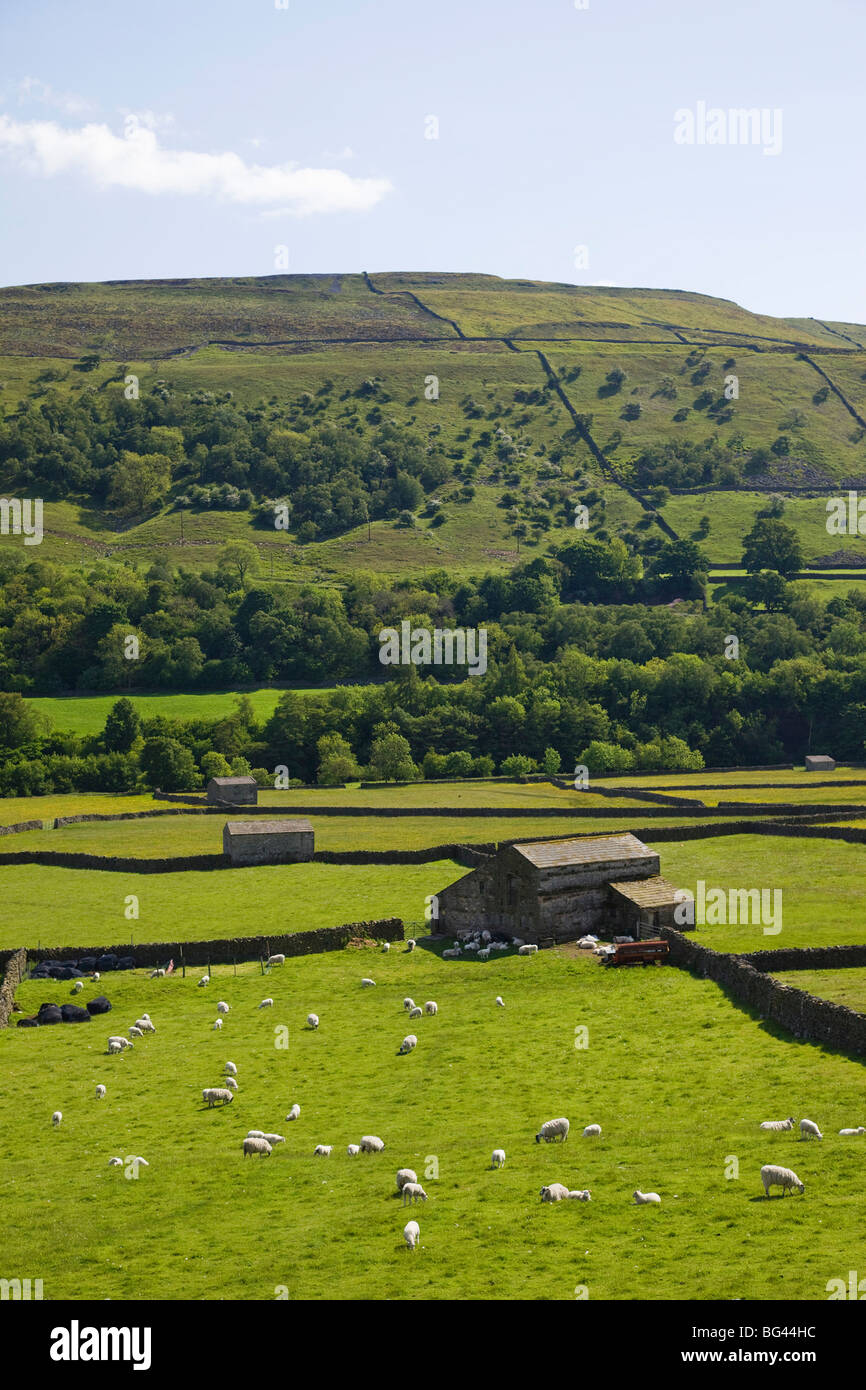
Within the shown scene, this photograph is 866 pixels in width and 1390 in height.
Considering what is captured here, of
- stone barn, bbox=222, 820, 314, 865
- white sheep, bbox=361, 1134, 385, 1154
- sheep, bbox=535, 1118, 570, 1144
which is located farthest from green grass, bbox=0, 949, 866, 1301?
stone barn, bbox=222, 820, 314, 865

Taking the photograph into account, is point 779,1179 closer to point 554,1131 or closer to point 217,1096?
point 554,1131

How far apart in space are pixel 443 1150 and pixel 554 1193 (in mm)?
4470

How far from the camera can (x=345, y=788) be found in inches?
4345

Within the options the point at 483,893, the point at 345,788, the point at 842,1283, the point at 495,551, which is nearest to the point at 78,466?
the point at 495,551

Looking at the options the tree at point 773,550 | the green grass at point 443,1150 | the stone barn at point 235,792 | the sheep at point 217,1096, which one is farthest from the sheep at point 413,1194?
the tree at point 773,550

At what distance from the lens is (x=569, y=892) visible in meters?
53.2

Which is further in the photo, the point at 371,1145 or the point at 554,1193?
the point at 371,1145

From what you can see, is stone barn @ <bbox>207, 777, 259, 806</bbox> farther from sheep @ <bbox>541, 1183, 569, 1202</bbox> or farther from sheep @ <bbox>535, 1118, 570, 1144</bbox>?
sheep @ <bbox>541, 1183, 569, 1202</bbox>

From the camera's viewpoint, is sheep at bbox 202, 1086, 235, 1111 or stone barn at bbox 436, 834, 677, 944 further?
stone barn at bbox 436, 834, 677, 944

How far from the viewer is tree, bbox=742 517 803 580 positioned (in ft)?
546

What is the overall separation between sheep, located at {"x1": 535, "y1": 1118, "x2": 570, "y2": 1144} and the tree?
142 meters

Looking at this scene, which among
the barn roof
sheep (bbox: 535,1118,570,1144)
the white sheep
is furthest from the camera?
the barn roof

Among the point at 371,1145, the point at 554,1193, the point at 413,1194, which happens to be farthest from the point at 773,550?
the point at 413,1194
